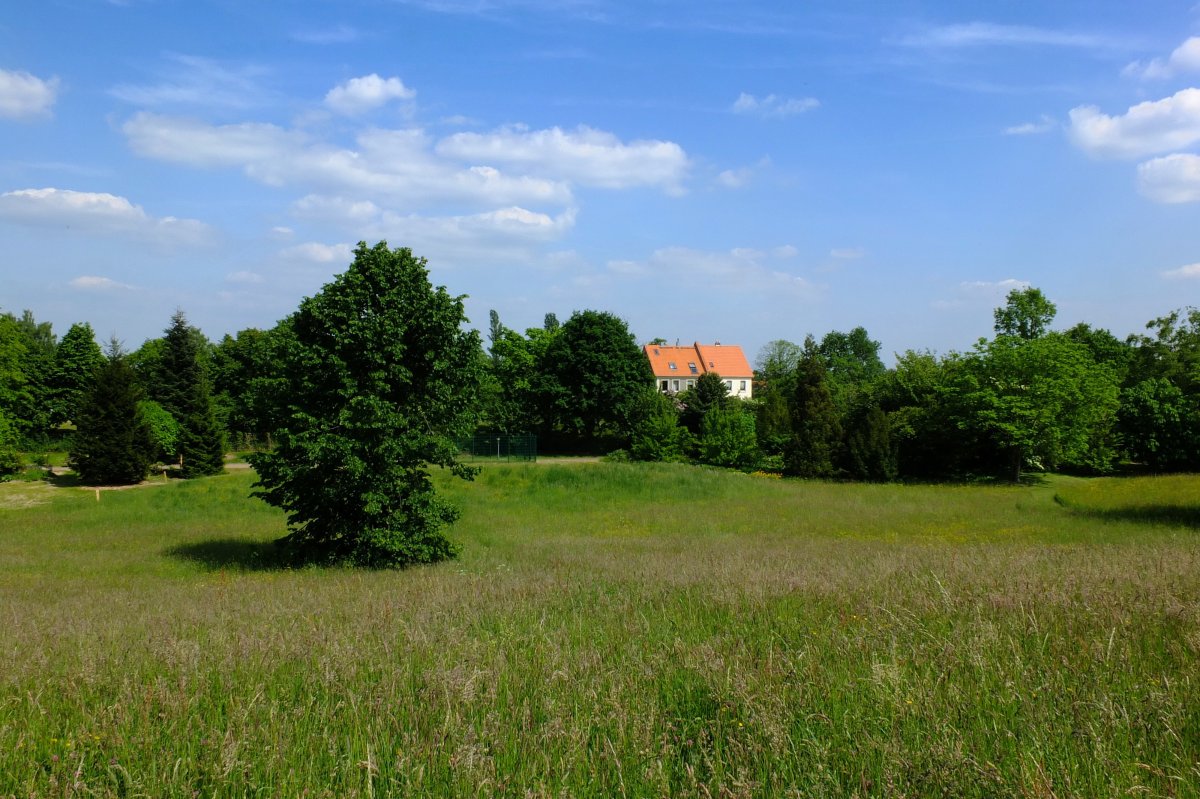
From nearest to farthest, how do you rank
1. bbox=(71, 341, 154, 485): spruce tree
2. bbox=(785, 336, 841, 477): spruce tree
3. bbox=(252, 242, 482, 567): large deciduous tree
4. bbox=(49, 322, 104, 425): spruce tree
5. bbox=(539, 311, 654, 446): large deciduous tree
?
bbox=(252, 242, 482, 567): large deciduous tree, bbox=(71, 341, 154, 485): spruce tree, bbox=(785, 336, 841, 477): spruce tree, bbox=(539, 311, 654, 446): large deciduous tree, bbox=(49, 322, 104, 425): spruce tree

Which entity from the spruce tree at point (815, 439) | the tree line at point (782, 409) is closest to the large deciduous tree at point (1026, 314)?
the tree line at point (782, 409)

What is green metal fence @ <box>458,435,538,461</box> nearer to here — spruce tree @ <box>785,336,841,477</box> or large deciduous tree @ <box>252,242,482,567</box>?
spruce tree @ <box>785,336,841,477</box>

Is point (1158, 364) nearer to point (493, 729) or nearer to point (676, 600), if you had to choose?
point (676, 600)

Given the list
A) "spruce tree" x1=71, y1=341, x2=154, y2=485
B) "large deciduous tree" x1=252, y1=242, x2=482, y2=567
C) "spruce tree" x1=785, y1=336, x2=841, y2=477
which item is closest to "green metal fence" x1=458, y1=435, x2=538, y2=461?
"spruce tree" x1=785, y1=336, x2=841, y2=477

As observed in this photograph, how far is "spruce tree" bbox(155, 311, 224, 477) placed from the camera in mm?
48062

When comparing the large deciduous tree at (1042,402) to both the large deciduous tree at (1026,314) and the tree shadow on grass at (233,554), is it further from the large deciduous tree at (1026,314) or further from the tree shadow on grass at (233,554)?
the tree shadow on grass at (233,554)

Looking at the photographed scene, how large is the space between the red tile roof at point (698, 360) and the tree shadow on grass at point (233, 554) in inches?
3263

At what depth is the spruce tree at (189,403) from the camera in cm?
4806

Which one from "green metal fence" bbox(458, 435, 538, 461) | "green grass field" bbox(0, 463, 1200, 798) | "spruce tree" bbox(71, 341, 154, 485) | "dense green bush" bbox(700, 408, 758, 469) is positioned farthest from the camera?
"green metal fence" bbox(458, 435, 538, 461)

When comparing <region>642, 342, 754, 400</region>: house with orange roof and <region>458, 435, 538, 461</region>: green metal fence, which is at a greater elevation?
<region>642, 342, 754, 400</region>: house with orange roof

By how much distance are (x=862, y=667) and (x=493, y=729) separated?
218 cm

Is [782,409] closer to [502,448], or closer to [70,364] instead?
[502,448]

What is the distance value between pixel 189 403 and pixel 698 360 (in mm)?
69002

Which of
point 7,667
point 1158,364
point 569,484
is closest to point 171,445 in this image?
point 569,484
